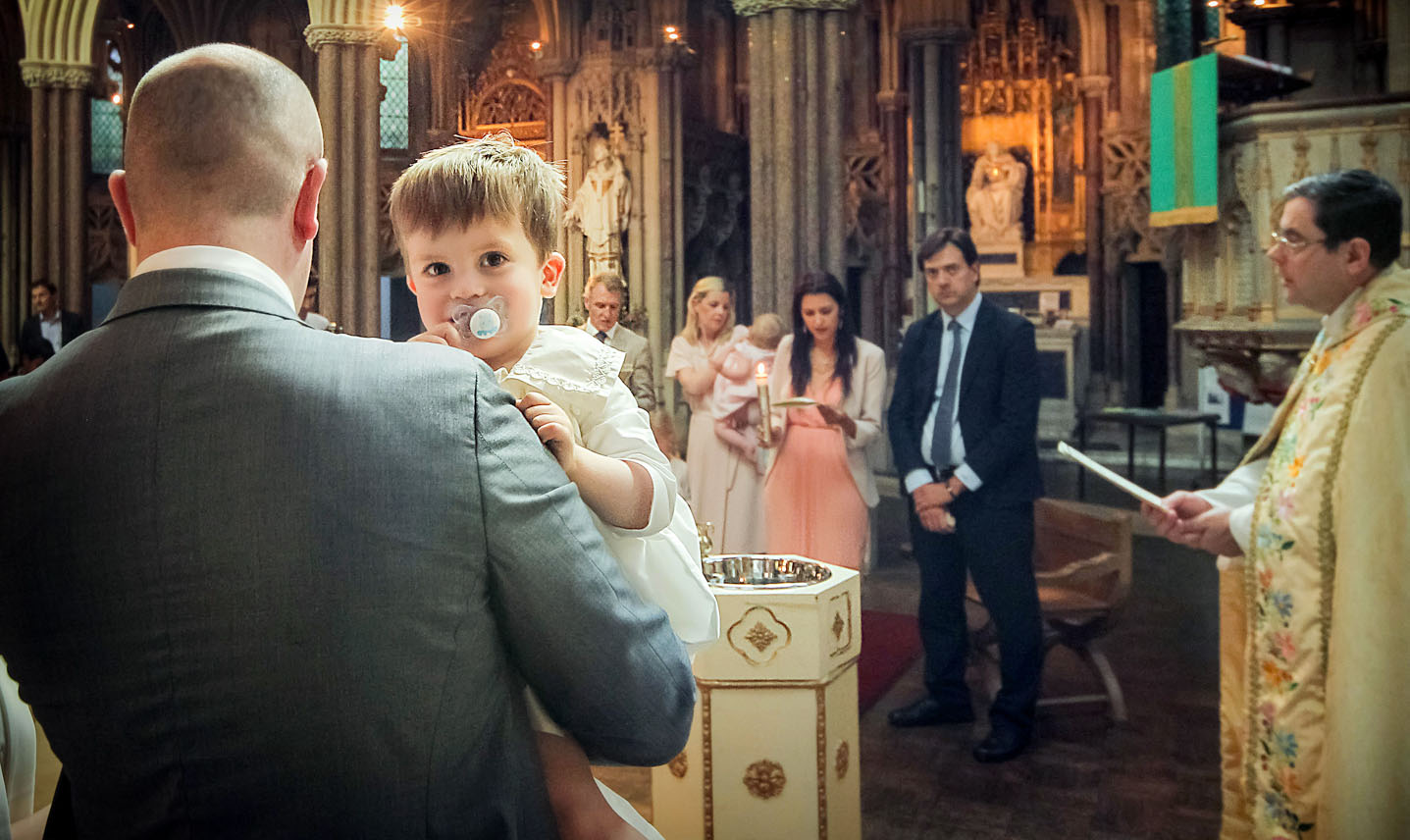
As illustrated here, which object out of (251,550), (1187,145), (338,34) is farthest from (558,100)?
(251,550)

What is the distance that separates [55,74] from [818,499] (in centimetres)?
832

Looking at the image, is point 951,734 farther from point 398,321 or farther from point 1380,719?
point 398,321

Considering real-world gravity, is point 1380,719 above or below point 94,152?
below

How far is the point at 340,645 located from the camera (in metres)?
0.92

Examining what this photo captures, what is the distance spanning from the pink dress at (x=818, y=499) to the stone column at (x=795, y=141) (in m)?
1.59

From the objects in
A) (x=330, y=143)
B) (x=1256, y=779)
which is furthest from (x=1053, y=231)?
(x=1256, y=779)

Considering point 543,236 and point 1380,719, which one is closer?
point 543,236

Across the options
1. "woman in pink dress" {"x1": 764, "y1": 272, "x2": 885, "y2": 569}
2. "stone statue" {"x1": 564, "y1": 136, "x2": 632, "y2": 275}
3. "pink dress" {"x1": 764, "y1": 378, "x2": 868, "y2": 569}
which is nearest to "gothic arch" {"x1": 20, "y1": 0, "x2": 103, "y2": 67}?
"stone statue" {"x1": 564, "y1": 136, "x2": 632, "y2": 275}

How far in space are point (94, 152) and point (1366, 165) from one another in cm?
1343

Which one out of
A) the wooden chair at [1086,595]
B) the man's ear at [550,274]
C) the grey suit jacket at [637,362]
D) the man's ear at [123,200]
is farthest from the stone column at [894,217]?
the man's ear at [123,200]

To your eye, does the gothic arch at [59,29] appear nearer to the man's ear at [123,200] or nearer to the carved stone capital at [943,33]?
the carved stone capital at [943,33]

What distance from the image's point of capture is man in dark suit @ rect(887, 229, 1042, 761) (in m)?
3.59

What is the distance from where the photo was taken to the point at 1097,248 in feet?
43.8

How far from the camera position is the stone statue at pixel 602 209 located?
9883mm
